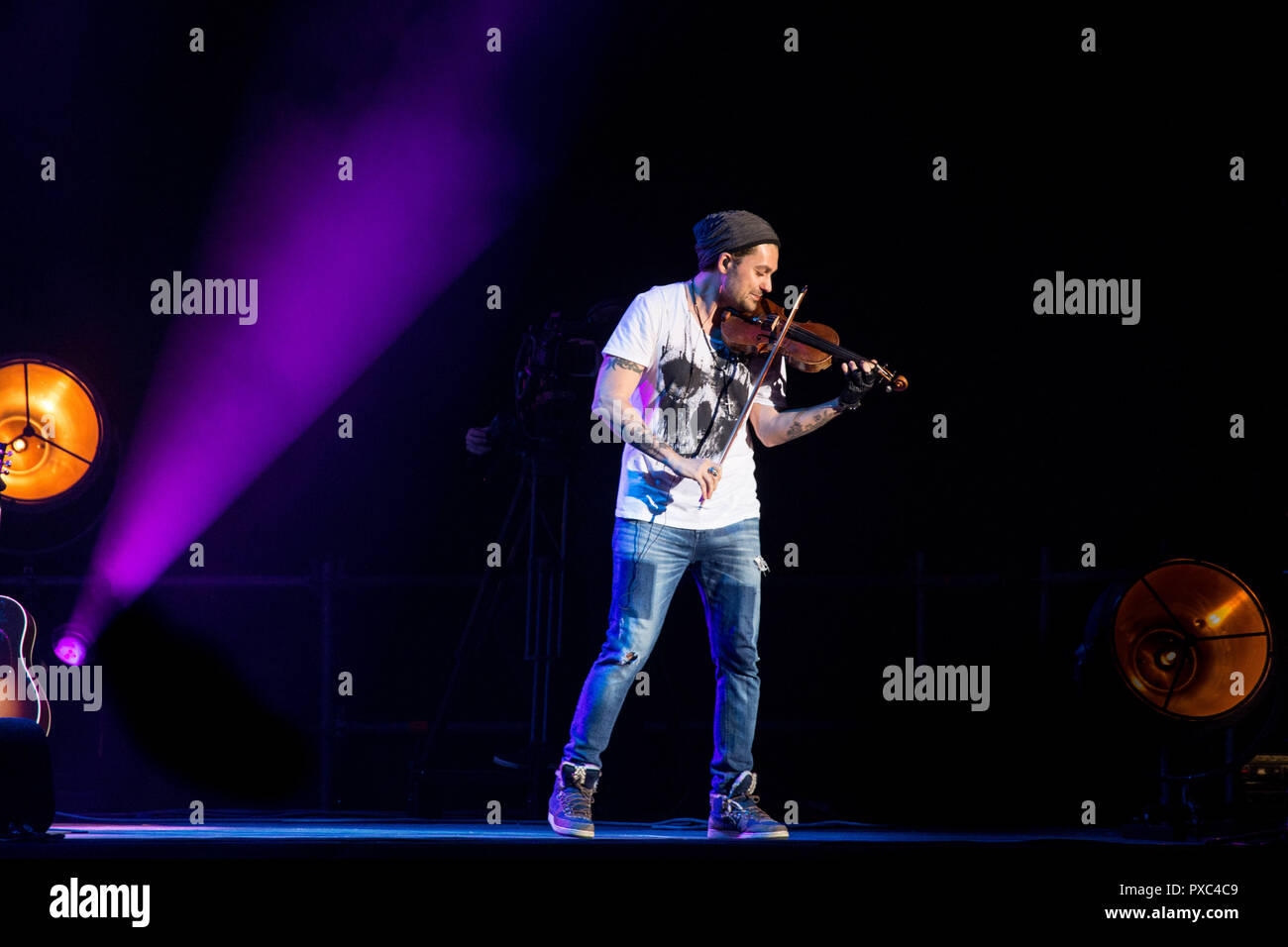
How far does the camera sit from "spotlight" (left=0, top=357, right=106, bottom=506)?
194 inches

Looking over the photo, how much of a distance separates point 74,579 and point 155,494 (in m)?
0.51

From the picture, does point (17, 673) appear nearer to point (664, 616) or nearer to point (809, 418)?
point (664, 616)

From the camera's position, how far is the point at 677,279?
564 centimetres

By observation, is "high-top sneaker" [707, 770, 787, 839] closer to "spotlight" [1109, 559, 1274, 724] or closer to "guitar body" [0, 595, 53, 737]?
"spotlight" [1109, 559, 1274, 724]

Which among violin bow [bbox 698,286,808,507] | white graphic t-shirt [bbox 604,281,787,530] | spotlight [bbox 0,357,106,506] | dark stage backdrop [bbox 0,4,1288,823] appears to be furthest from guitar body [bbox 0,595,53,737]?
violin bow [bbox 698,286,808,507]

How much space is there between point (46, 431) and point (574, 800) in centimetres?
256

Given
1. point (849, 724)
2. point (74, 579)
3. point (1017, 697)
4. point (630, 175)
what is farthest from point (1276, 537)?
point (74, 579)

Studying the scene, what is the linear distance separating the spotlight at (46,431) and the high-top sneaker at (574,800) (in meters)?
2.35

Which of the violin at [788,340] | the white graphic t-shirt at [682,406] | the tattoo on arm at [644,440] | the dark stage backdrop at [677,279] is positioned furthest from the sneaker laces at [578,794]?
the dark stage backdrop at [677,279]

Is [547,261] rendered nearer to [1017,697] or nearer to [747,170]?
[747,170]

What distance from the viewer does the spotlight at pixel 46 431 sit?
4930 mm

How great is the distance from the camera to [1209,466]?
18.1ft

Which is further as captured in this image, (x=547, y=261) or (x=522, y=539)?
(x=547, y=261)

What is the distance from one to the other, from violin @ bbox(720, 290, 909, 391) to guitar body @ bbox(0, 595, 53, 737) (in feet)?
8.36
